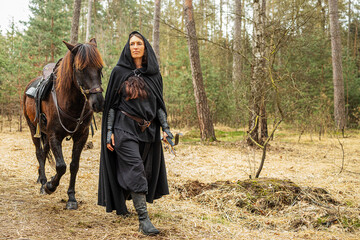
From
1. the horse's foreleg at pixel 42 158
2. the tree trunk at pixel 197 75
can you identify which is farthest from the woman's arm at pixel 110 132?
the tree trunk at pixel 197 75

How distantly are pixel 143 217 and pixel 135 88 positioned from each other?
53.7 inches

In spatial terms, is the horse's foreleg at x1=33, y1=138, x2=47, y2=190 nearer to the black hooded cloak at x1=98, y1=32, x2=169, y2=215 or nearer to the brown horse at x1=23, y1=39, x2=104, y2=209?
the brown horse at x1=23, y1=39, x2=104, y2=209

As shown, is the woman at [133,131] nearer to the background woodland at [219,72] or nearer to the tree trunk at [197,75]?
the background woodland at [219,72]

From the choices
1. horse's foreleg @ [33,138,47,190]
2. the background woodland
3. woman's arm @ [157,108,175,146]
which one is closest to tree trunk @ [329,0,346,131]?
the background woodland

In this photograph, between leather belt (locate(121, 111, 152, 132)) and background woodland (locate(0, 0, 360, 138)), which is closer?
leather belt (locate(121, 111, 152, 132))

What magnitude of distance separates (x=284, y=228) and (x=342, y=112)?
12696mm

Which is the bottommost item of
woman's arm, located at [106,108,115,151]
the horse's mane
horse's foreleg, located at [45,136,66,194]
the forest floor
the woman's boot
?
the forest floor

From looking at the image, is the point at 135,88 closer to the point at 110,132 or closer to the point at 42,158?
the point at 110,132

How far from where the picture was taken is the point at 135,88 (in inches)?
131

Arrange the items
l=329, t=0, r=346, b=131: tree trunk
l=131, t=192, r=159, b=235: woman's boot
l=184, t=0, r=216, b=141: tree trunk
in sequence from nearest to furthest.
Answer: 1. l=131, t=192, r=159, b=235: woman's boot
2. l=184, t=0, r=216, b=141: tree trunk
3. l=329, t=0, r=346, b=131: tree trunk

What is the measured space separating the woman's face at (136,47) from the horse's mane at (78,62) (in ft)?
1.49

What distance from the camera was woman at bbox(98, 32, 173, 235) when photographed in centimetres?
327

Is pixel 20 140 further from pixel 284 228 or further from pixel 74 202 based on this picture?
pixel 284 228

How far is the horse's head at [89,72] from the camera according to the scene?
3.38 m
